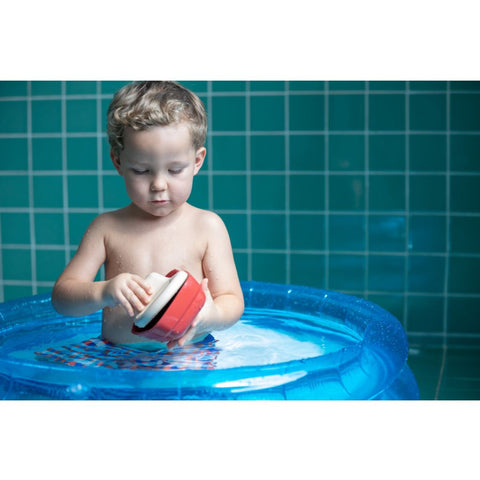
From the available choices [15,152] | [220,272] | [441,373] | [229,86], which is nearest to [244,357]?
[220,272]

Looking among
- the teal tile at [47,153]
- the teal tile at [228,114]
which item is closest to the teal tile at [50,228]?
the teal tile at [47,153]

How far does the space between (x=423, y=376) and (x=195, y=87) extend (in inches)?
57.2

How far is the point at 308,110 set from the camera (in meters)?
2.52

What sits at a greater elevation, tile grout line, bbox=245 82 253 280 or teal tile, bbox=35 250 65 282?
tile grout line, bbox=245 82 253 280

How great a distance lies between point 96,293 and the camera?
116 cm

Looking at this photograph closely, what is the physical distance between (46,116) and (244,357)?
1821 millimetres

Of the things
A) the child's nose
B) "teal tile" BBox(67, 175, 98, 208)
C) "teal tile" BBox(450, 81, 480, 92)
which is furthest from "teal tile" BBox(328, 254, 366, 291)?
the child's nose

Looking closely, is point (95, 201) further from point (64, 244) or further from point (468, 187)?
point (468, 187)

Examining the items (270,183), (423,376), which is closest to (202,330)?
(423,376)

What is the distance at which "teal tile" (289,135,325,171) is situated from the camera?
2.54 metres

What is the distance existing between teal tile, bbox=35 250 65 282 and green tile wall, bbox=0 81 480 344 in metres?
0.19

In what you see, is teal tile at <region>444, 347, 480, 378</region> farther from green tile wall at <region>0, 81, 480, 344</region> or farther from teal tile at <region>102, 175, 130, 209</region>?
teal tile at <region>102, 175, 130, 209</region>

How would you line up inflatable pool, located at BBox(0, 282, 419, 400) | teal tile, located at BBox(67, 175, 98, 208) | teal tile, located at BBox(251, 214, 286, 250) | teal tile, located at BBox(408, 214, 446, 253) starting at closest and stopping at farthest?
1. inflatable pool, located at BBox(0, 282, 419, 400)
2. teal tile, located at BBox(408, 214, 446, 253)
3. teal tile, located at BBox(251, 214, 286, 250)
4. teal tile, located at BBox(67, 175, 98, 208)

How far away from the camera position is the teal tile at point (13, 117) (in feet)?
8.97
